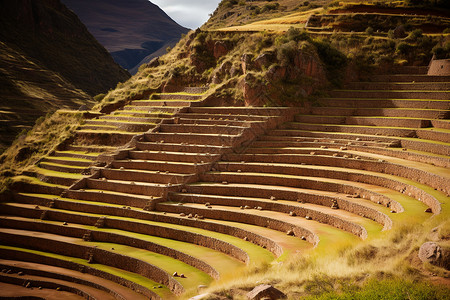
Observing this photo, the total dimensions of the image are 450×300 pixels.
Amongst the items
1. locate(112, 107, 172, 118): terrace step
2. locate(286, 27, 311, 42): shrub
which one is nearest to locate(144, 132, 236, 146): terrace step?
locate(112, 107, 172, 118): terrace step

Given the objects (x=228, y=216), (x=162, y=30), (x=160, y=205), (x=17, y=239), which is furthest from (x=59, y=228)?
(x=162, y=30)

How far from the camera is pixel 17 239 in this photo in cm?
2320

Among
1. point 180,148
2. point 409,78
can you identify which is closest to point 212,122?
point 180,148

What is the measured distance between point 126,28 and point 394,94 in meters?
101

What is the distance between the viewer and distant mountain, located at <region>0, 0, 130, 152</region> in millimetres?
54000

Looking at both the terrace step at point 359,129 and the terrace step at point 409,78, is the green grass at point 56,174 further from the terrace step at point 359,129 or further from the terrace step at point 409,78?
the terrace step at point 409,78

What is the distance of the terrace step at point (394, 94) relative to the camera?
2447 centimetres

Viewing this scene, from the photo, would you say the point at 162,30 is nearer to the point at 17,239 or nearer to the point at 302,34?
the point at 302,34

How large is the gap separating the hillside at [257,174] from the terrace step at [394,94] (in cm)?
8

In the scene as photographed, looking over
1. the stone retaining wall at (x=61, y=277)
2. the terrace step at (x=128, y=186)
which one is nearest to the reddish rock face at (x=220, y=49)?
the terrace step at (x=128, y=186)

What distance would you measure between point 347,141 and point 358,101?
15.6 feet

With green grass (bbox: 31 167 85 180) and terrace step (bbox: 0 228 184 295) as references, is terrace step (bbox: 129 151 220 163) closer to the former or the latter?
green grass (bbox: 31 167 85 180)

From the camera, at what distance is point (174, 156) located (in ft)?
84.2

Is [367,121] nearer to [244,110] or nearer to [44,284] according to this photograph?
[244,110]
